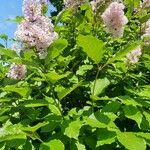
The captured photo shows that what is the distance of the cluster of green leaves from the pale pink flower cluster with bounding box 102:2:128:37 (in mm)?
223

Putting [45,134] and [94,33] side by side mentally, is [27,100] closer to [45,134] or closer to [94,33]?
[45,134]

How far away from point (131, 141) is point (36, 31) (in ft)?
3.32

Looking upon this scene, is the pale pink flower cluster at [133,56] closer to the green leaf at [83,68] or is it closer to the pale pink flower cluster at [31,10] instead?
the green leaf at [83,68]

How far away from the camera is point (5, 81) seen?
369cm

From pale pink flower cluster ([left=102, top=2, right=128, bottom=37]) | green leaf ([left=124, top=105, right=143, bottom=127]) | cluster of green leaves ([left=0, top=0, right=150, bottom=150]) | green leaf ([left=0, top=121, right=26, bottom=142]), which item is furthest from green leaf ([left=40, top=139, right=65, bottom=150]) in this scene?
pale pink flower cluster ([left=102, top=2, right=128, bottom=37])

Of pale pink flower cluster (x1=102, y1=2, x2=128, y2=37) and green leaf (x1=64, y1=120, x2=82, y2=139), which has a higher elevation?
pale pink flower cluster (x1=102, y1=2, x2=128, y2=37)

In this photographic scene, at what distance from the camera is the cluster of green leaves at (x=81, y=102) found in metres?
2.72

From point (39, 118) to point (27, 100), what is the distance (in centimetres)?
22

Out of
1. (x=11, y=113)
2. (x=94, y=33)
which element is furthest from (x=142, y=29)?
(x=11, y=113)

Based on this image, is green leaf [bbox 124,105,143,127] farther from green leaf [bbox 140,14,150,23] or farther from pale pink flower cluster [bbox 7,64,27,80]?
green leaf [bbox 140,14,150,23]

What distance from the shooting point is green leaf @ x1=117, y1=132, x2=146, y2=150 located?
2594 millimetres

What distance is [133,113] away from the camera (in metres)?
2.89

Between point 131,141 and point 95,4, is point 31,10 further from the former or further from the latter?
point 131,141

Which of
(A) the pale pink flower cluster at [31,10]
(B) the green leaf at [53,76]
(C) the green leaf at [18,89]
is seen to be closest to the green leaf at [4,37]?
(A) the pale pink flower cluster at [31,10]
